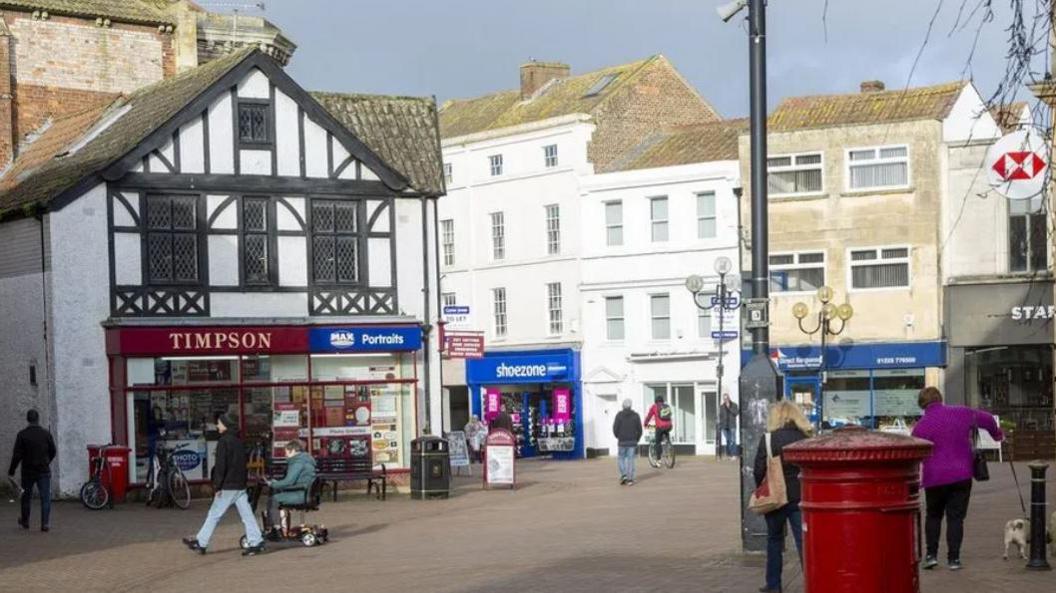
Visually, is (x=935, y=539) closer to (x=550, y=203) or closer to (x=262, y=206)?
(x=262, y=206)

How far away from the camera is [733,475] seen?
38.1m

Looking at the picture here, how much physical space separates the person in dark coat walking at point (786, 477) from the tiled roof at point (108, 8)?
3110 cm

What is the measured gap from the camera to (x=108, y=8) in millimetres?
43938

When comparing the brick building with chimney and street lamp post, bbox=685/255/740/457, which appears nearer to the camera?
the brick building with chimney

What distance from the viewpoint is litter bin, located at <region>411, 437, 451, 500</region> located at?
3188 cm

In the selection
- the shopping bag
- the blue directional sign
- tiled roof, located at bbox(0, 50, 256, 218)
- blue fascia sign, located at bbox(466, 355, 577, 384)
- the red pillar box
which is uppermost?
tiled roof, located at bbox(0, 50, 256, 218)

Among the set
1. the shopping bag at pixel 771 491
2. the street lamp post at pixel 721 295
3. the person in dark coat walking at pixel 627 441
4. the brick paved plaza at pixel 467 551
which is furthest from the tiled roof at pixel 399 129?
the shopping bag at pixel 771 491

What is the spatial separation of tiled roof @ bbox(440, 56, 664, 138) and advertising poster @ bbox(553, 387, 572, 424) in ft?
30.6

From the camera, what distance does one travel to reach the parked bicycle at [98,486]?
3067cm

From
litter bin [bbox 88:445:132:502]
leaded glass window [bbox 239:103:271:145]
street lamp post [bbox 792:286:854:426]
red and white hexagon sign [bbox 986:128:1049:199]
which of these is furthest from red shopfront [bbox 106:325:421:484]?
red and white hexagon sign [bbox 986:128:1049:199]

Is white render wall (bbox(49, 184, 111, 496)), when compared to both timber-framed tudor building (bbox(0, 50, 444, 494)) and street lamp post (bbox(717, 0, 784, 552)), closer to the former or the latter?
timber-framed tudor building (bbox(0, 50, 444, 494))

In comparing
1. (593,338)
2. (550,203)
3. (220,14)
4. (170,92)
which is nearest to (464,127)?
(550,203)

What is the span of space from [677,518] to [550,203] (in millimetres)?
34738

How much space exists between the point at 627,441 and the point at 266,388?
295 inches
